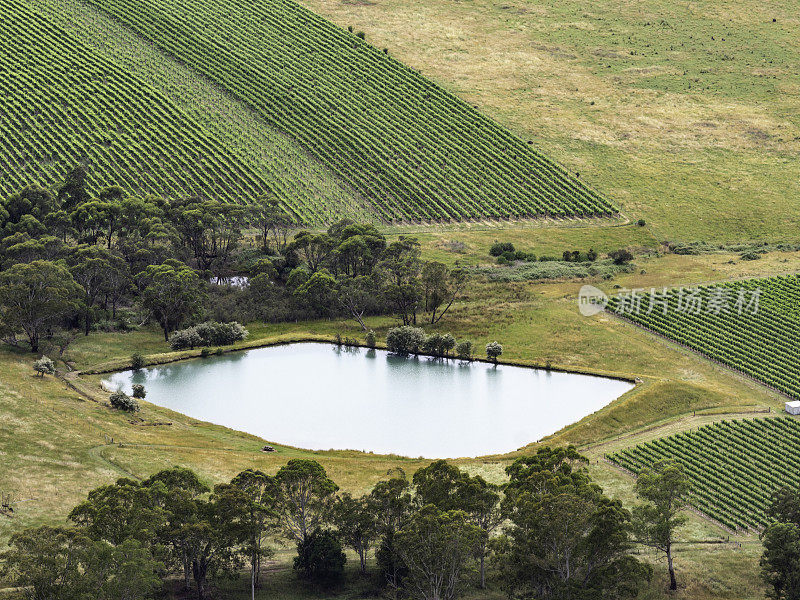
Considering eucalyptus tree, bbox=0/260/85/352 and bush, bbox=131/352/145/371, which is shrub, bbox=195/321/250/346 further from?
eucalyptus tree, bbox=0/260/85/352

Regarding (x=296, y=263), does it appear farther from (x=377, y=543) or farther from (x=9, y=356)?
(x=377, y=543)

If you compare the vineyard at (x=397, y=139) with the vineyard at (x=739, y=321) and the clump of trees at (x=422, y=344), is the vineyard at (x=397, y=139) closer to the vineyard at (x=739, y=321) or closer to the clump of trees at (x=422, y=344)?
the vineyard at (x=739, y=321)

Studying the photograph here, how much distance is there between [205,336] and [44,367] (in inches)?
765

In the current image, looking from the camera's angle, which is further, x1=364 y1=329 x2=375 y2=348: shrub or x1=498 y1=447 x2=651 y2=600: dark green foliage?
x1=364 y1=329 x2=375 y2=348: shrub

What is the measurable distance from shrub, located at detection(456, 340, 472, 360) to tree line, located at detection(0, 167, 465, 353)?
10.2m

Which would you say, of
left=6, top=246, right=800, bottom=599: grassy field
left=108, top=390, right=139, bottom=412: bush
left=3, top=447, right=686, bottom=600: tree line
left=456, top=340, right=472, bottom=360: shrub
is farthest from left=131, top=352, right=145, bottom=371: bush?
left=3, top=447, right=686, bottom=600: tree line

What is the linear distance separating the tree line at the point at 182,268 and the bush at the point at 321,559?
51.8 m

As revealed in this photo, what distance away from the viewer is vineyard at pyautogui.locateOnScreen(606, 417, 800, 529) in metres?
84.2

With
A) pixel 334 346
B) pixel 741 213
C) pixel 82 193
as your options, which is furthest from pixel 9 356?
pixel 741 213

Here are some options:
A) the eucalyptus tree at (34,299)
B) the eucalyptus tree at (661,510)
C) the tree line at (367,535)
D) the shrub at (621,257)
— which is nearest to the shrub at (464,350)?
the tree line at (367,535)

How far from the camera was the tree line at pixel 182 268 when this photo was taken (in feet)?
385

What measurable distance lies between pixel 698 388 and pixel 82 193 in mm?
91730

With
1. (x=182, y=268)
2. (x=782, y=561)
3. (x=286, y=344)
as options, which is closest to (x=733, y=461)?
(x=782, y=561)

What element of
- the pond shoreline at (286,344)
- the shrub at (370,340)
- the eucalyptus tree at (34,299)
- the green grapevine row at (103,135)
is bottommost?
the pond shoreline at (286,344)
